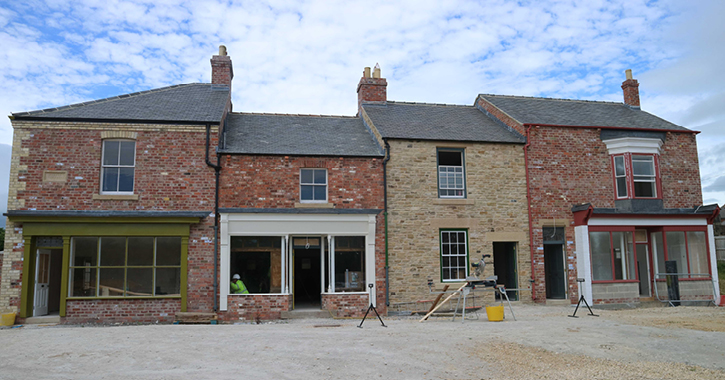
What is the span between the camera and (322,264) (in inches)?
674

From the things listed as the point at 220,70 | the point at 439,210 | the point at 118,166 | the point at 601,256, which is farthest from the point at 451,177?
the point at 118,166

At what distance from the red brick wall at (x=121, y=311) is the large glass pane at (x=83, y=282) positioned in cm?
30

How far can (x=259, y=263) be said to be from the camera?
1677 cm

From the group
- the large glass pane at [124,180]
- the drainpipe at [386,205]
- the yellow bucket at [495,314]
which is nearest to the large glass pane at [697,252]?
the yellow bucket at [495,314]

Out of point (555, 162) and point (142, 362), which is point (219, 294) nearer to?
point (142, 362)

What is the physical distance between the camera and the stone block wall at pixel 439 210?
17406 mm

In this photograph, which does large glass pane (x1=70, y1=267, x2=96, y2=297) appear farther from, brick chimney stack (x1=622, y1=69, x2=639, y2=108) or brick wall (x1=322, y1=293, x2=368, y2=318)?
brick chimney stack (x1=622, y1=69, x2=639, y2=108)

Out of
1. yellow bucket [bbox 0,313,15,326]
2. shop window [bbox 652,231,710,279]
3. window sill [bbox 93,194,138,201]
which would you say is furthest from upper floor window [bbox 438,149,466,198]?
yellow bucket [bbox 0,313,15,326]

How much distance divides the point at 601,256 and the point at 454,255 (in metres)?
5.23

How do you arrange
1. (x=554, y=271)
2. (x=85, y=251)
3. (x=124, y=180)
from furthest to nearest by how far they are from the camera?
A: (x=554, y=271) < (x=124, y=180) < (x=85, y=251)

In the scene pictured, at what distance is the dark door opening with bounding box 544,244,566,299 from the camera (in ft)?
61.8

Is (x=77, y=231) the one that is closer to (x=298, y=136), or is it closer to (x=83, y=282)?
(x=83, y=282)

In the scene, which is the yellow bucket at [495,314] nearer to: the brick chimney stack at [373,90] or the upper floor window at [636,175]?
the upper floor window at [636,175]

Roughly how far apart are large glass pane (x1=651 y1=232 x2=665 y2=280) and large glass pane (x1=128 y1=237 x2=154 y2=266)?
16879 mm
